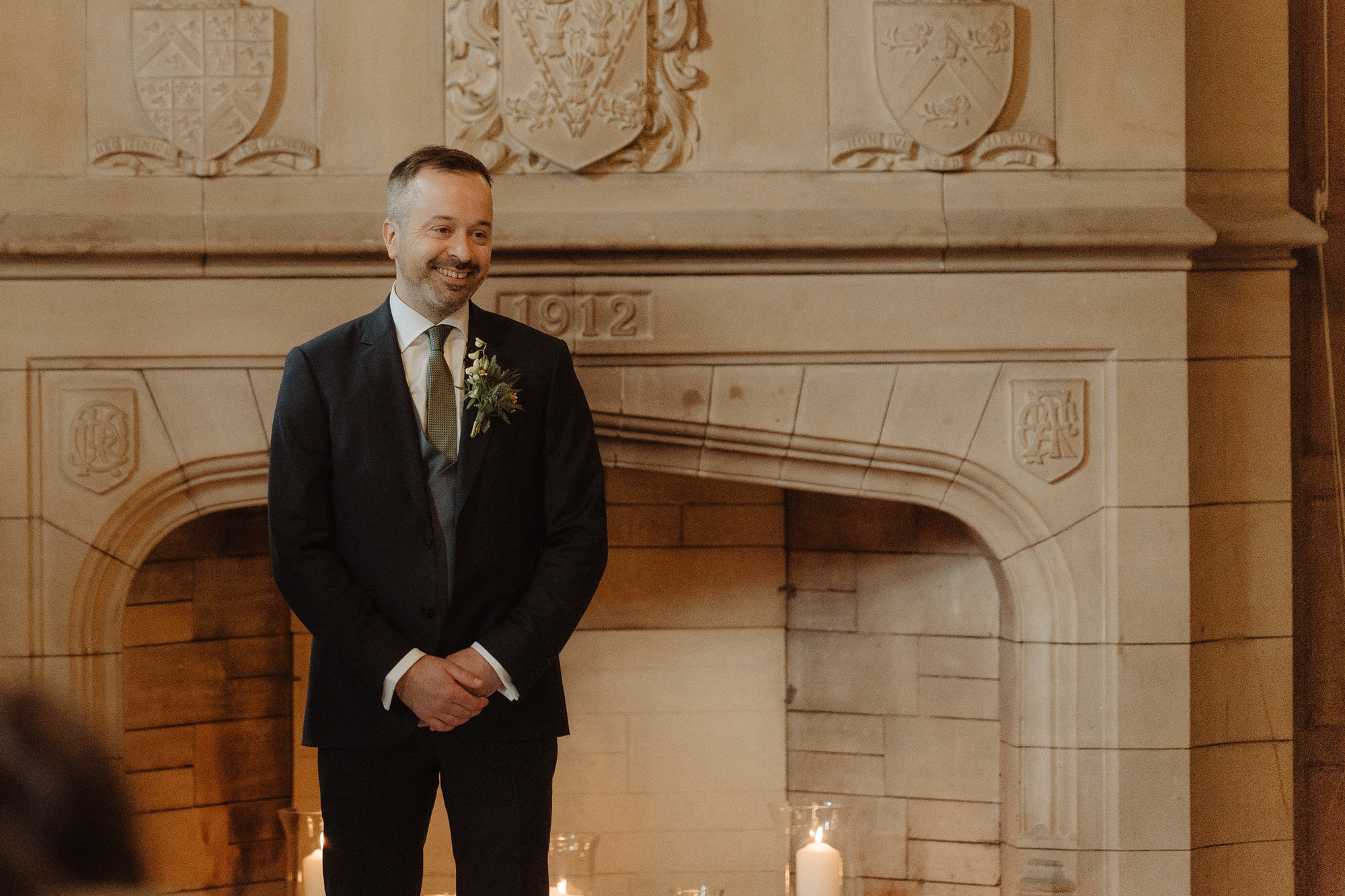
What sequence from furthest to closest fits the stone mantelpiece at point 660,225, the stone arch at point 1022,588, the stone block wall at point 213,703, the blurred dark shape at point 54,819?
the stone block wall at point 213,703 → the stone arch at point 1022,588 → the stone mantelpiece at point 660,225 → the blurred dark shape at point 54,819

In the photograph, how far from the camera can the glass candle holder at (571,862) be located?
117 inches

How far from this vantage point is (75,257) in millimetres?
2908

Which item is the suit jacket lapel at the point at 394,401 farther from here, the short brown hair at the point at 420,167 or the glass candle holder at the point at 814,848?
the glass candle holder at the point at 814,848

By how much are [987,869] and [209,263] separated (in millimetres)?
2651

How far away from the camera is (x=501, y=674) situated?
2209 mm

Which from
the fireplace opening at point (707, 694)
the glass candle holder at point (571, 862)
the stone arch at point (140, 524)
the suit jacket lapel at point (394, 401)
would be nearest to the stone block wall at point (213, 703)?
the fireplace opening at point (707, 694)

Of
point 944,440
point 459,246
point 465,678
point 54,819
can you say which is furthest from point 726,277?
point 54,819

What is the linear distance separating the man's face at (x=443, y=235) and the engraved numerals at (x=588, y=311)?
0.65 metres

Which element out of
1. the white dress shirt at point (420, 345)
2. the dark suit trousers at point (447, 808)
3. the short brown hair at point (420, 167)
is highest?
→ the short brown hair at point (420, 167)

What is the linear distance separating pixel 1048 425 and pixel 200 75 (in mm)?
2255

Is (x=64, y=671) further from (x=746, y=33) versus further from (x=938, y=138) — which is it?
(x=938, y=138)

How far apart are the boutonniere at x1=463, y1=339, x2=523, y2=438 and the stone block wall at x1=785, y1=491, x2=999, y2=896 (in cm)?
151

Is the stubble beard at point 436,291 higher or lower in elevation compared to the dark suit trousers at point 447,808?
higher

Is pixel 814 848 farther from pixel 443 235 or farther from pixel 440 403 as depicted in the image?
pixel 443 235
